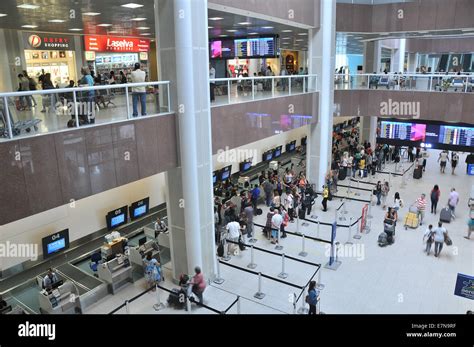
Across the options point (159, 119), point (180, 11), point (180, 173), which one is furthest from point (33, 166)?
point (180, 11)

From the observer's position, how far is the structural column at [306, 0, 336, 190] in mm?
17938

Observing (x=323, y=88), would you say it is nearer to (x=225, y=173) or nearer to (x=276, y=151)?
(x=276, y=151)

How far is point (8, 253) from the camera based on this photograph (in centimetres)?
1153

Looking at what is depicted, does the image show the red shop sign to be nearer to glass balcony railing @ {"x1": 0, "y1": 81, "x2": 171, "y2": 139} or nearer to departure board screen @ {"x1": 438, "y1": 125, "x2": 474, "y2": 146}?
glass balcony railing @ {"x1": 0, "y1": 81, "x2": 171, "y2": 139}

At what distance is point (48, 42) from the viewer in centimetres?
1741

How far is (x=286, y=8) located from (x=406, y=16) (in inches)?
328

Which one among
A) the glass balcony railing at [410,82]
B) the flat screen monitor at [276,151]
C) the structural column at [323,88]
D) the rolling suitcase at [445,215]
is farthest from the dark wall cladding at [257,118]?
the rolling suitcase at [445,215]

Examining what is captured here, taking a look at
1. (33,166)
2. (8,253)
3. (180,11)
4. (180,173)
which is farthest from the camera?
(8,253)

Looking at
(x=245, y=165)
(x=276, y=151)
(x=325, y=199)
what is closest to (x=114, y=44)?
(x=245, y=165)

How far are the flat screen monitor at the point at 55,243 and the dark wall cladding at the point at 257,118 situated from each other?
5509 millimetres
